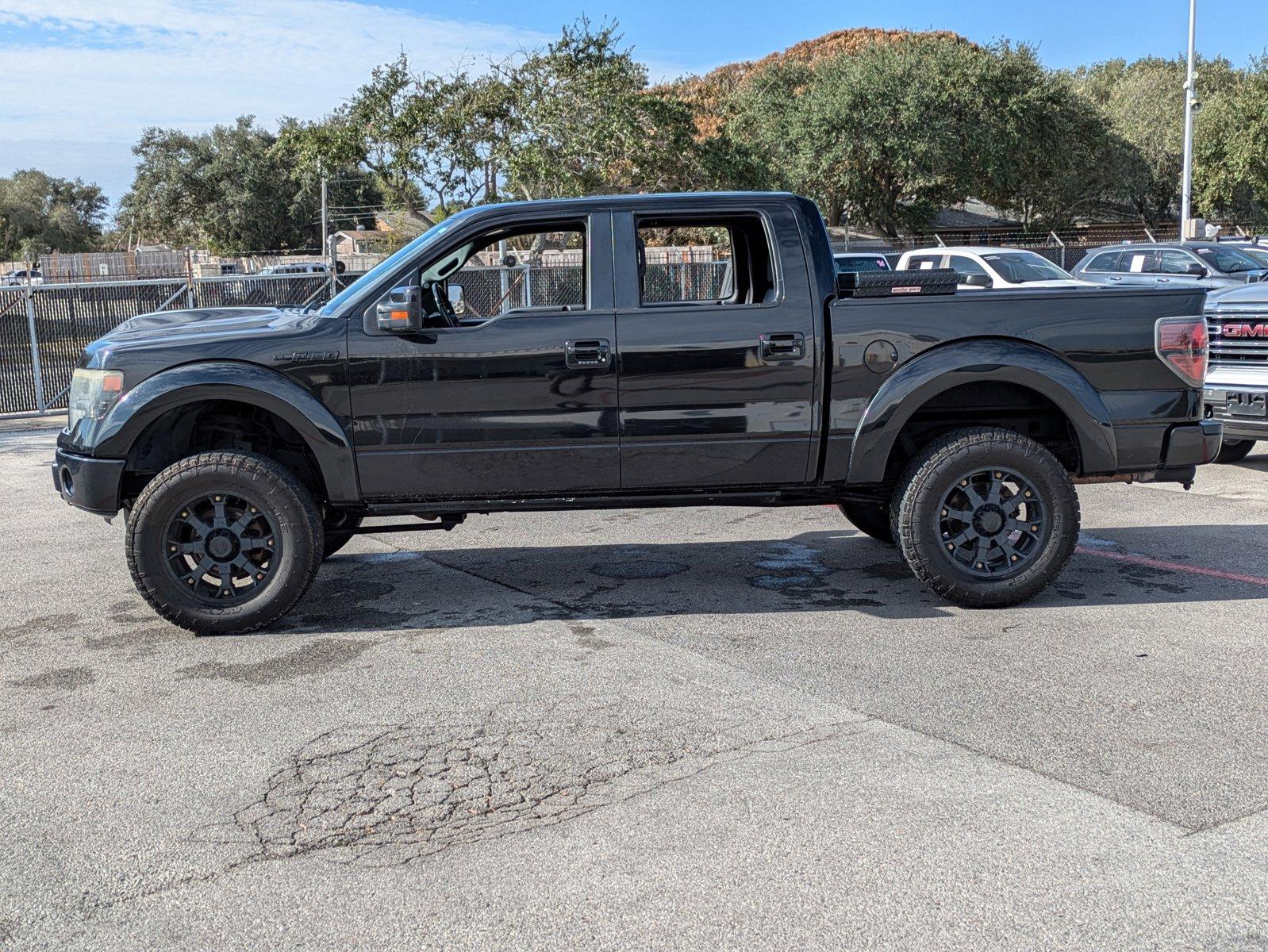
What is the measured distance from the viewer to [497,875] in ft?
11.6

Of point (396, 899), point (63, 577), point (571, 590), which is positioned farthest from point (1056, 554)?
point (63, 577)

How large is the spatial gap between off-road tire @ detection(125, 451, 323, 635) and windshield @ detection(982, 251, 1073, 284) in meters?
13.2

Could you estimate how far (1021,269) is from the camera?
1739cm

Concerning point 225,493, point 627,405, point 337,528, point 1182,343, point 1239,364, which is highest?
point 1182,343

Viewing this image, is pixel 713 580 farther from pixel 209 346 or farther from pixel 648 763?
pixel 209 346

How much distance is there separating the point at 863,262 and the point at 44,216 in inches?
3210

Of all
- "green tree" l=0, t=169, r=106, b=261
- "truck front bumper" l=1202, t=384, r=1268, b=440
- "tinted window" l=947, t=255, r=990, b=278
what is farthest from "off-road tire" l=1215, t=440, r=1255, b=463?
"green tree" l=0, t=169, r=106, b=261

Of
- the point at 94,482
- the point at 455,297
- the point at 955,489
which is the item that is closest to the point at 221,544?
the point at 94,482

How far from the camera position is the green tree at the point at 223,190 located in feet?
238

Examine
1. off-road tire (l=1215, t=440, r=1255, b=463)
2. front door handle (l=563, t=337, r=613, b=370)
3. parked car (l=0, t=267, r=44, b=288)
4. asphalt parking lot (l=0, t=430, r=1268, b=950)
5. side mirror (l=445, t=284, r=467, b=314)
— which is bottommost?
→ asphalt parking lot (l=0, t=430, r=1268, b=950)

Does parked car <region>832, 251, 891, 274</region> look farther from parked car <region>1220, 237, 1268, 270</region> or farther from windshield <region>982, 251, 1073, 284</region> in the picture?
parked car <region>1220, 237, 1268, 270</region>

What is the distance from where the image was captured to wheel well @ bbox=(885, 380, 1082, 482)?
21.0ft

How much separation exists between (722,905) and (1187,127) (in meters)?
36.6

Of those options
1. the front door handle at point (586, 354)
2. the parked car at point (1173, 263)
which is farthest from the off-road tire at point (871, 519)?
the parked car at point (1173, 263)
